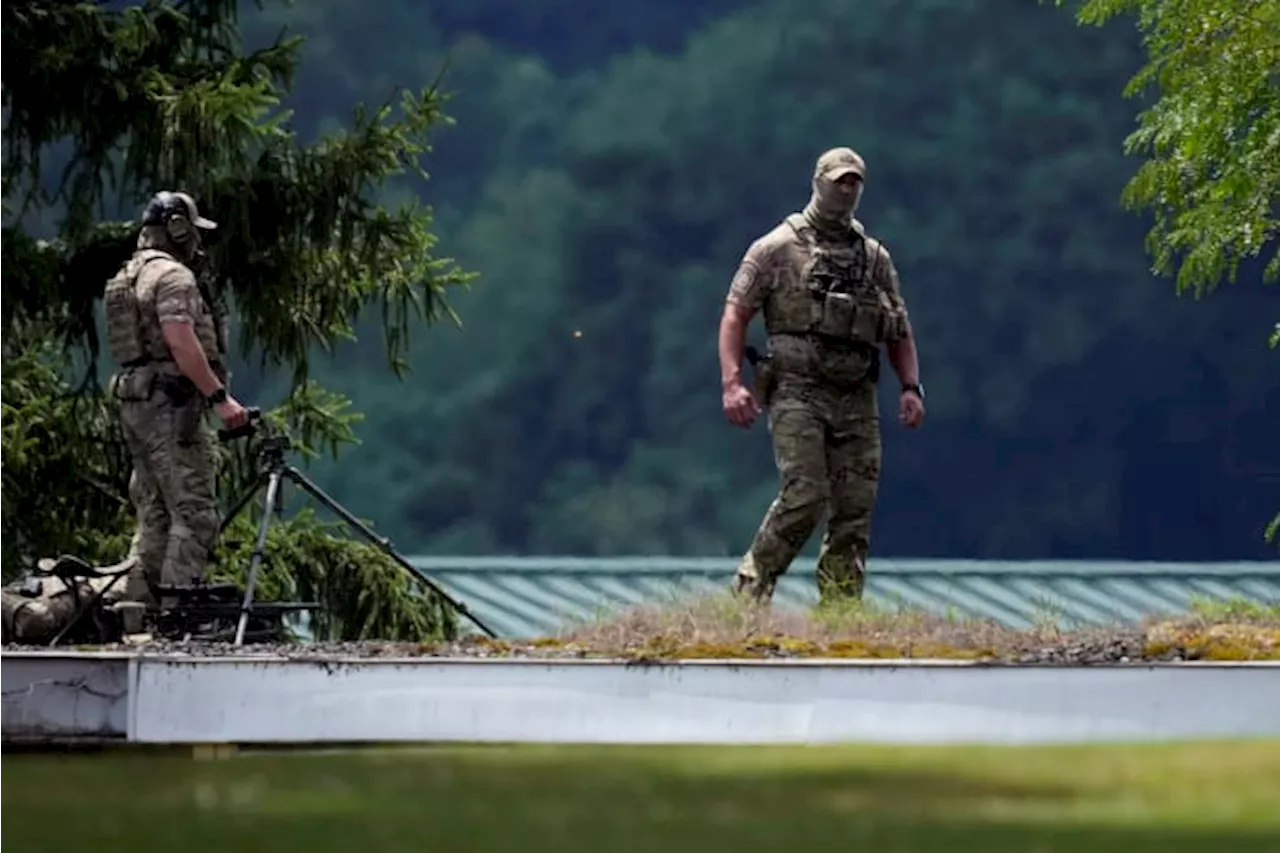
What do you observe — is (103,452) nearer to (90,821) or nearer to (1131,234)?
(90,821)

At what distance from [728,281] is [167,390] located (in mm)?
25020

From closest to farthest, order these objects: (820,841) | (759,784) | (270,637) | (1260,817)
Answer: (820,841)
(1260,817)
(759,784)
(270,637)

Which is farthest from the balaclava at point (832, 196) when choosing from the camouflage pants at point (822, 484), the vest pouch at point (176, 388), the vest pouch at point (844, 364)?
the vest pouch at point (176, 388)

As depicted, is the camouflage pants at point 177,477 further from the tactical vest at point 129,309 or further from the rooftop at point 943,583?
the rooftop at point 943,583

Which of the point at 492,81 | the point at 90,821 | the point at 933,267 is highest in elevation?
the point at 492,81

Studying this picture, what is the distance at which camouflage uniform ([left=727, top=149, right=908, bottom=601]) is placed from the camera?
467 inches

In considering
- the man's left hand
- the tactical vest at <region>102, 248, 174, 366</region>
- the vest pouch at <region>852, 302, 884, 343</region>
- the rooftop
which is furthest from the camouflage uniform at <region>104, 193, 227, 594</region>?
the rooftop

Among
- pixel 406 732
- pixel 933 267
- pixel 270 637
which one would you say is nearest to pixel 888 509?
pixel 933 267

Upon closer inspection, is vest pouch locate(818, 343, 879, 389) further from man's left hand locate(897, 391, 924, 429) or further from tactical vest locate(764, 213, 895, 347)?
man's left hand locate(897, 391, 924, 429)

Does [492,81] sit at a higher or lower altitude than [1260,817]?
higher

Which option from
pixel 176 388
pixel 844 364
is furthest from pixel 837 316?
pixel 176 388

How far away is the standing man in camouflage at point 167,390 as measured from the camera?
12.3m

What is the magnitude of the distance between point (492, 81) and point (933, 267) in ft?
22.4

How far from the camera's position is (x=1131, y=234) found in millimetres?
36125
